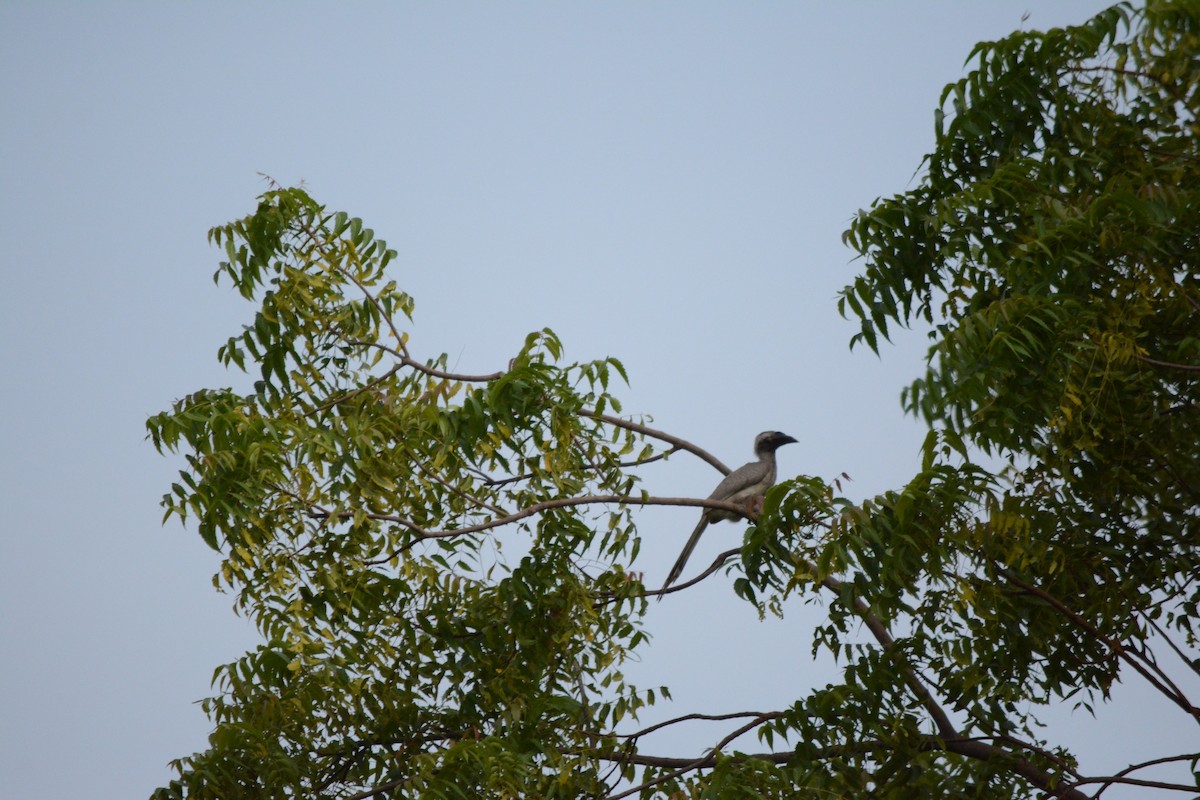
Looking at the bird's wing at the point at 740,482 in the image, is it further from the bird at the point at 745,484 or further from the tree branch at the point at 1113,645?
the tree branch at the point at 1113,645

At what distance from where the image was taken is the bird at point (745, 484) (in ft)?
28.0

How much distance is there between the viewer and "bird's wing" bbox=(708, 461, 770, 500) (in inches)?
360

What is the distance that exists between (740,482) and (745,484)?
1.9 inches

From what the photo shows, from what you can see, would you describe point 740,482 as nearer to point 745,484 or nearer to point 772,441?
point 745,484

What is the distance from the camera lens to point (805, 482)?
543cm

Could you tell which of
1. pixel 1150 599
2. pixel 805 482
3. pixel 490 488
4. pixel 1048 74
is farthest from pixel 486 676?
pixel 1048 74

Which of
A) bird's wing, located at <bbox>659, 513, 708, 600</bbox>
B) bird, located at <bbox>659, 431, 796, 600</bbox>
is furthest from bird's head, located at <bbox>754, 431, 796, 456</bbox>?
bird's wing, located at <bbox>659, 513, 708, 600</bbox>

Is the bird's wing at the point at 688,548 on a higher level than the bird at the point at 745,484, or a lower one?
lower

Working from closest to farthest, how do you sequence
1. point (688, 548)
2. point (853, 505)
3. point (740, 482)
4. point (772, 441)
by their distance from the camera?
point (853, 505)
point (688, 548)
point (740, 482)
point (772, 441)

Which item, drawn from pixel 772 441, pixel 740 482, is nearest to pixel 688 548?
pixel 740 482

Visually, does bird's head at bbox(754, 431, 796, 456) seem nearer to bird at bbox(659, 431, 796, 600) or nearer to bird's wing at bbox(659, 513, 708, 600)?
bird at bbox(659, 431, 796, 600)

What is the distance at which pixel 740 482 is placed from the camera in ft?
30.1

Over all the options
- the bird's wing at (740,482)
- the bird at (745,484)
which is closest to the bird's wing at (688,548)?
the bird at (745,484)

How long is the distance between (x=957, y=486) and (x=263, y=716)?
356cm
